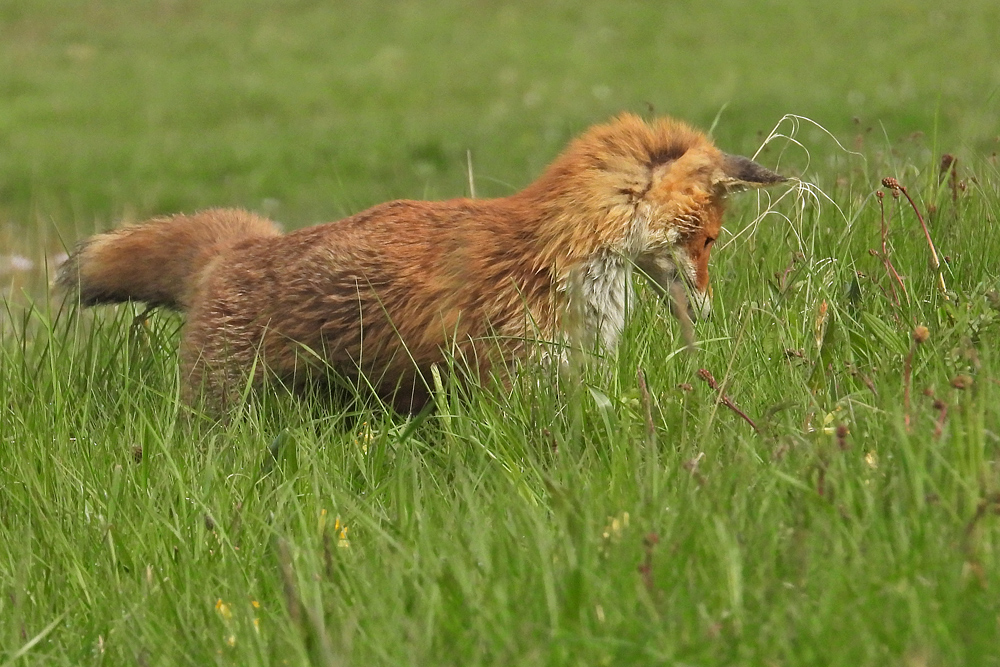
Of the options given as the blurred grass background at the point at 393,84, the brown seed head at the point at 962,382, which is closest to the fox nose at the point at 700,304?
the brown seed head at the point at 962,382

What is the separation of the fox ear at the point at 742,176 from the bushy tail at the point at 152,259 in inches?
71.0

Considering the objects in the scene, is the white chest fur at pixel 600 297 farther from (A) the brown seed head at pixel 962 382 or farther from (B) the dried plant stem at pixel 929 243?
(A) the brown seed head at pixel 962 382

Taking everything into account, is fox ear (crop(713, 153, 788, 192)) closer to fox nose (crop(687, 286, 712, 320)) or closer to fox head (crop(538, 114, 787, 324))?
fox head (crop(538, 114, 787, 324))

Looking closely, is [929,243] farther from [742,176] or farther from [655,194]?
[655,194]

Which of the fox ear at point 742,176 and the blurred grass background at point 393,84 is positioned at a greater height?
the fox ear at point 742,176

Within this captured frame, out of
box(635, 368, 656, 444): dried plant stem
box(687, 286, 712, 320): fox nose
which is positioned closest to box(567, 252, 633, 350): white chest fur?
box(687, 286, 712, 320): fox nose

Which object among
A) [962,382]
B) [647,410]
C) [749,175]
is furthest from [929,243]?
[647,410]

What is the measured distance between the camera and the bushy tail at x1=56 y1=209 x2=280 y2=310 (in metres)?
4.84

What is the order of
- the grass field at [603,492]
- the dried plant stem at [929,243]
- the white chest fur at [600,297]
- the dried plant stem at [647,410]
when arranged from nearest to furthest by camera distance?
the grass field at [603,492] → the dried plant stem at [647,410] → the dried plant stem at [929,243] → the white chest fur at [600,297]

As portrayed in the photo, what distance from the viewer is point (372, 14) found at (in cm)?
2541

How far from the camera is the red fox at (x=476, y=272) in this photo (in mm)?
4016

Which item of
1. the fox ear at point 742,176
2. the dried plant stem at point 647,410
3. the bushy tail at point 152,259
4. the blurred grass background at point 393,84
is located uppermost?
the fox ear at point 742,176

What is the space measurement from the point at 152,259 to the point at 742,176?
222cm

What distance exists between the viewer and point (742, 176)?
4148mm
